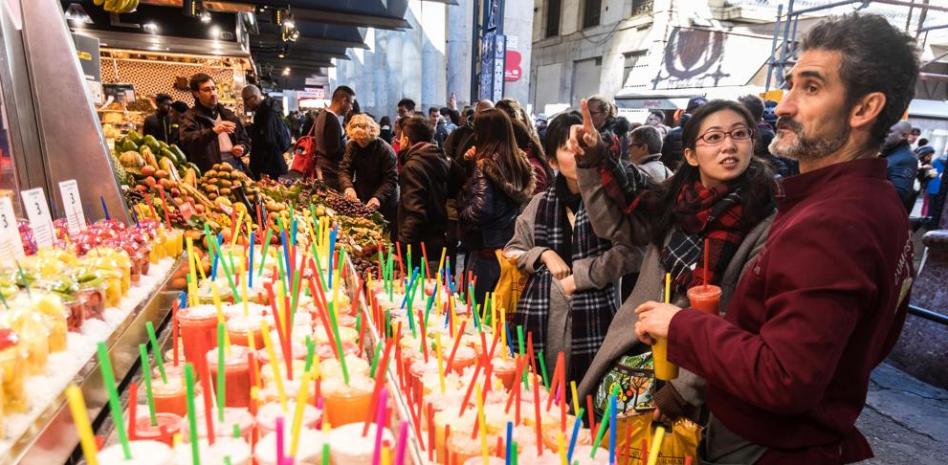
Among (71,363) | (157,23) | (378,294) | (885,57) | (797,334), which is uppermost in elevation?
(157,23)

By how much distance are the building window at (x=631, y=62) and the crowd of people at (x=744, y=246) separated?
1629cm

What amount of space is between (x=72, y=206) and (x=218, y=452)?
1.63m

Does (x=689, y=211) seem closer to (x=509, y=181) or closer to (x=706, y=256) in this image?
(x=706, y=256)

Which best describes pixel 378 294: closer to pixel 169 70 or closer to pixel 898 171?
pixel 898 171

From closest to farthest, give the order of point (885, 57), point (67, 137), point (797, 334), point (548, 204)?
point (797, 334)
point (885, 57)
point (67, 137)
point (548, 204)

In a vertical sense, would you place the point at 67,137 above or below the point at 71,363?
above

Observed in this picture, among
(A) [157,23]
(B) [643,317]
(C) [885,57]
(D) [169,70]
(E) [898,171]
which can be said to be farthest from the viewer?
(D) [169,70]

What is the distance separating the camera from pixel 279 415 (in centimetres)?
122

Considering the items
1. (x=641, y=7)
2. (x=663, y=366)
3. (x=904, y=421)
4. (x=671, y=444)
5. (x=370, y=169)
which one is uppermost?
(x=641, y=7)

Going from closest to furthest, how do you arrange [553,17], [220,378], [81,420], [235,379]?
[81,420]
[220,378]
[235,379]
[553,17]

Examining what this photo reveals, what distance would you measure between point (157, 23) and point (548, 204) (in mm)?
7295

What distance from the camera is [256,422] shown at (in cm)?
126

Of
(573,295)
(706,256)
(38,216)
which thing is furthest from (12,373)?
(573,295)

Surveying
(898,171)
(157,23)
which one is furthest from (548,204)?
(157,23)
